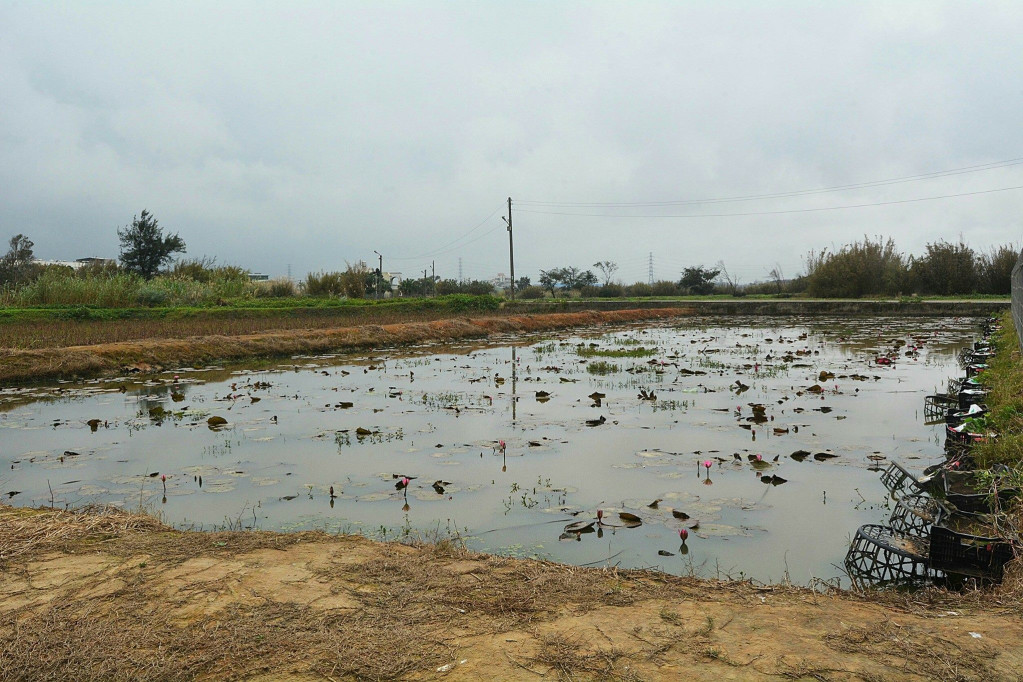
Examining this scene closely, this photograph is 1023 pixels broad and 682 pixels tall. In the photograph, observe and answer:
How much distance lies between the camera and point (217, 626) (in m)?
2.87

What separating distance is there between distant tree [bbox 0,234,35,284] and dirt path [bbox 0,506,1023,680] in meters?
29.9

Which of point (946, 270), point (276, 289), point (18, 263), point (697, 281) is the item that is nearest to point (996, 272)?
point (946, 270)

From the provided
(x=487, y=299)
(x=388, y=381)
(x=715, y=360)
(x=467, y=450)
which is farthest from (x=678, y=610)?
(x=487, y=299)

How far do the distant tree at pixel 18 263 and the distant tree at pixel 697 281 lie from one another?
124ft

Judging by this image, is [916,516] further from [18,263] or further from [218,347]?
[18,263]

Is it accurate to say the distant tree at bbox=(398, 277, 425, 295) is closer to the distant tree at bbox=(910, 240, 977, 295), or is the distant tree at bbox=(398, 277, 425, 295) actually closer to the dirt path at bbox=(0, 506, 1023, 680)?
the distant tree at bbox=(910, 240, 977, 295)

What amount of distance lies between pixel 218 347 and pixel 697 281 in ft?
130

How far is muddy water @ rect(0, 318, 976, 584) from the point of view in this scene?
445 centimetres

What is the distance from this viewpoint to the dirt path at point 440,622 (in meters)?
2.52

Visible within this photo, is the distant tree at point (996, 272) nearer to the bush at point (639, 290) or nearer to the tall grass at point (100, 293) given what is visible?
the bush at point (639, 290)

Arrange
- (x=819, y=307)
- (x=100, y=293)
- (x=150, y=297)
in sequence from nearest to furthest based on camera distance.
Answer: (x=100, y=293)
(x=150, y=297)
(x=819, y=307)

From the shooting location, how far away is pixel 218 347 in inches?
593

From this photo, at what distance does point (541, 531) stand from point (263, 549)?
1.60m

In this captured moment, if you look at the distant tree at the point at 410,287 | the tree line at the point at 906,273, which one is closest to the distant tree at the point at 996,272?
the tree line at the point at 906,273
